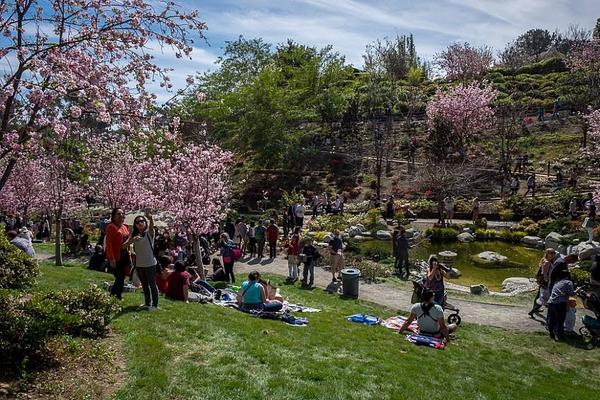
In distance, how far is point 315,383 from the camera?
6.88m

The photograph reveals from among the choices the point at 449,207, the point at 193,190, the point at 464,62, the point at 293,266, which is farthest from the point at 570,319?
the point at 464,62

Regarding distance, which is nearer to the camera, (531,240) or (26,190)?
(531,240)

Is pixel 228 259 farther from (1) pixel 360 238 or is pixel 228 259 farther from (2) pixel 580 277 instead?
(1) pixel 360 238

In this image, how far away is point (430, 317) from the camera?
10039 millimetres

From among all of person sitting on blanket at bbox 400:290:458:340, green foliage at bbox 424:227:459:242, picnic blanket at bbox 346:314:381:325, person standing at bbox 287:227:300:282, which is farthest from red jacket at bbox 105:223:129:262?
green foliage at bbox 424:227:459:242

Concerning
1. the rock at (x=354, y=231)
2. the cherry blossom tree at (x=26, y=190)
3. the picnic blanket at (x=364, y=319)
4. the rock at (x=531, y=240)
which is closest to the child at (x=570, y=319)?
the picnic blanket at (x=364, y=319)

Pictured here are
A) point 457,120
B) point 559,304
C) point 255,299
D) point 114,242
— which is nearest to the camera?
point 114,242

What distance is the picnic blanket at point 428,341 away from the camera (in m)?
9.76

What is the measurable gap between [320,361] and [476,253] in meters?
16.6

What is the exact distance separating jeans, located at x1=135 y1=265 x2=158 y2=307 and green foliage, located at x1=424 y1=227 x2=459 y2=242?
18.0 metres

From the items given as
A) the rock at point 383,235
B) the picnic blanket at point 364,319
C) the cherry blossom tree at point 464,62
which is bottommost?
the picnic blanket at point 364,319

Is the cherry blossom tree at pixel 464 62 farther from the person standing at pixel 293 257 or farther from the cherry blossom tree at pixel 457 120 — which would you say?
the person standing at pixel 293 257

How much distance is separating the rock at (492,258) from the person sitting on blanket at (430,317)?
11572 millimetres

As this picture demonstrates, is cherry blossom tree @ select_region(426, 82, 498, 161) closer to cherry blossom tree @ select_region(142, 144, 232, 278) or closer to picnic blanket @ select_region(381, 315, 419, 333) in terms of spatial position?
cherry blossom tree @ select_region(142, 144, 232, 278)
